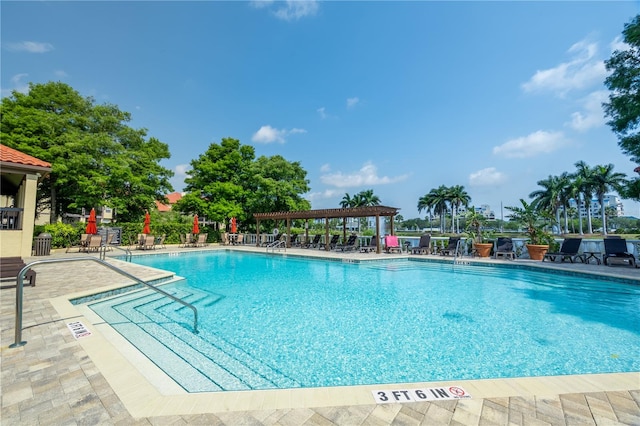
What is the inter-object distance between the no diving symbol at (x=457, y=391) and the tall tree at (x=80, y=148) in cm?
2044

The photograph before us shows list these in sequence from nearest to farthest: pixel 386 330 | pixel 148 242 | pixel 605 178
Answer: pixel 386 330 → pixel 148 242 → pixel 605 178

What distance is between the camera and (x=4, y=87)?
16.2m

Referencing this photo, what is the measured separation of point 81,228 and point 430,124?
71.4 ft

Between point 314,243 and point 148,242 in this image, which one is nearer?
point 148,242

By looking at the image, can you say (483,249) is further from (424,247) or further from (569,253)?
(569,253)

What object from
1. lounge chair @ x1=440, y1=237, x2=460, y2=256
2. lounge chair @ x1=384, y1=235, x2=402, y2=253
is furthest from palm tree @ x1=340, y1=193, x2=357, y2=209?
lounge chair @ x1=440, y1=237, x2=460, y2=256

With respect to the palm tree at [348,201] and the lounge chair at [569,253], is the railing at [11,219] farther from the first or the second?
the palm tree at [348,201]

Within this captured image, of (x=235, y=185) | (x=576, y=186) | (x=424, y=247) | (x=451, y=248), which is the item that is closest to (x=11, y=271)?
(x=424, y=247)

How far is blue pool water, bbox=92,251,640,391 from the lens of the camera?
3389 mm

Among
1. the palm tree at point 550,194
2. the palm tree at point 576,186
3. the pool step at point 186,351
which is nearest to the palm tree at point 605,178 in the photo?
the palm tree at point 576,186

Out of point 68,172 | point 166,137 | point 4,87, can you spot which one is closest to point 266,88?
point 166,137

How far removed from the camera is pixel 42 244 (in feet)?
38.4

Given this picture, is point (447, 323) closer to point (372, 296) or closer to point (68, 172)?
point (372, 296)

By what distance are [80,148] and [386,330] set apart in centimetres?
2082
